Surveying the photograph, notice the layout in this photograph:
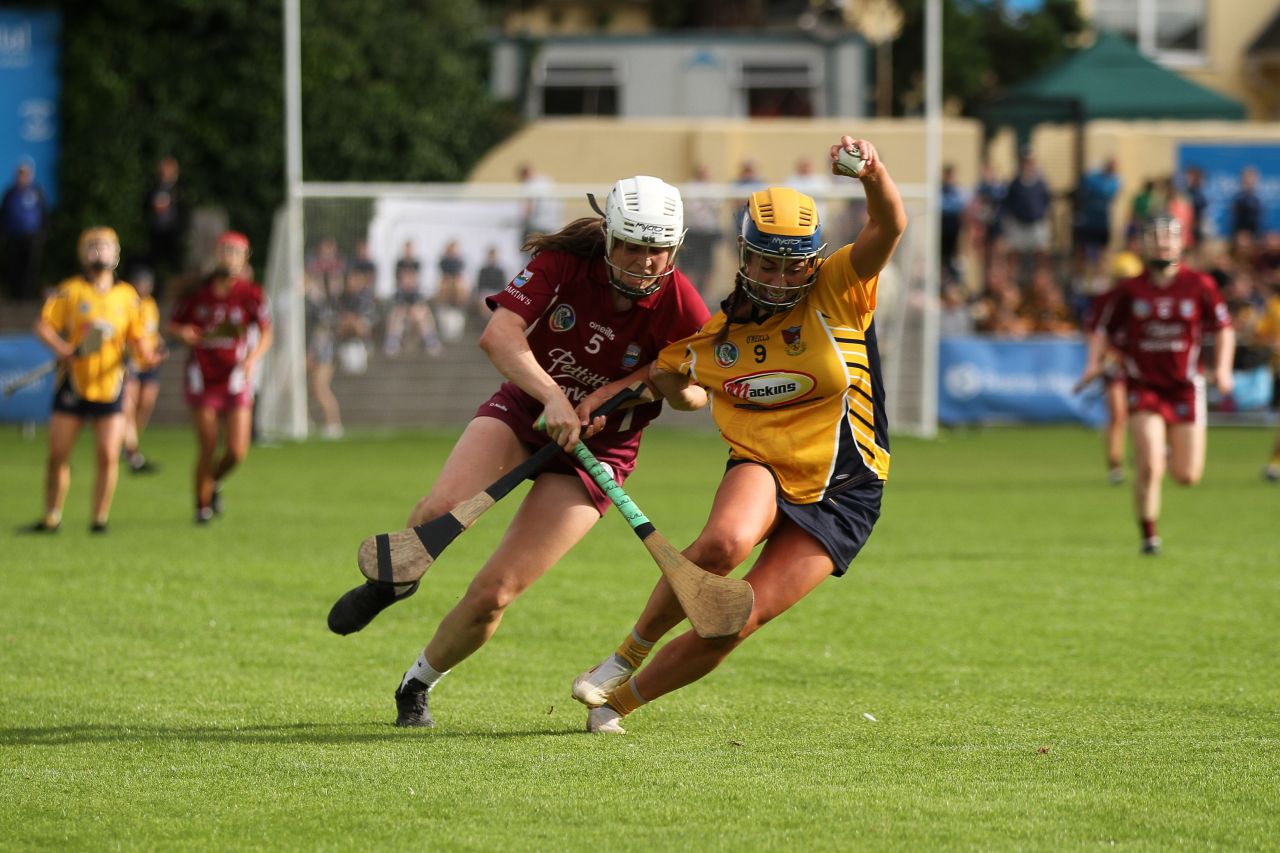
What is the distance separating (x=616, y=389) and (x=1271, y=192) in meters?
26.1

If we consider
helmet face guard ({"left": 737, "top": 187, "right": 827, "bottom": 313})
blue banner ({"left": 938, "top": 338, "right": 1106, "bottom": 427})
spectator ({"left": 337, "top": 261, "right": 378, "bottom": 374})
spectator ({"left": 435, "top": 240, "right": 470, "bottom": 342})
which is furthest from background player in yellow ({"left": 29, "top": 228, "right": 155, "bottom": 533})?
blue banner ({"left": 938, "top": 338, "right": 1106, "bottom": 427})

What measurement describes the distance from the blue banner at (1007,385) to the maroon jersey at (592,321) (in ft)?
60.9

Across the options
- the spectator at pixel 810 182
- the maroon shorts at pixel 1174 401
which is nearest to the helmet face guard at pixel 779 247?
the maroon shorts at pixel 1174 401

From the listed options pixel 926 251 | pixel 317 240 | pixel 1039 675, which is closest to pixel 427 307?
pixel 317 240

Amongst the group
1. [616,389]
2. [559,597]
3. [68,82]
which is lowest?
[559,597]

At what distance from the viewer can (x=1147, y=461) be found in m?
12.0

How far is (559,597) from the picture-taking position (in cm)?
1046

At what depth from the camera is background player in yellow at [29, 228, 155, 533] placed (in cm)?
1323

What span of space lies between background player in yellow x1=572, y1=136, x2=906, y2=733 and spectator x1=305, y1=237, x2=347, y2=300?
1770 cm

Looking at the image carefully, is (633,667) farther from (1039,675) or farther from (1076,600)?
(1076,600)

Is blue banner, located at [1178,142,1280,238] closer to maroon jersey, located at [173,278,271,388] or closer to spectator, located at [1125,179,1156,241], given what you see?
spectator, located at [1125,179,1156,241]

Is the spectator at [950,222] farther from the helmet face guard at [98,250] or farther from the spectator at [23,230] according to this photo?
the helmet face guard at [98,250]

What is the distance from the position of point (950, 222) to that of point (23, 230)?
12.9m

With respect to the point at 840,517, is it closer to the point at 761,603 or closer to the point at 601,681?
the point at 761,603
